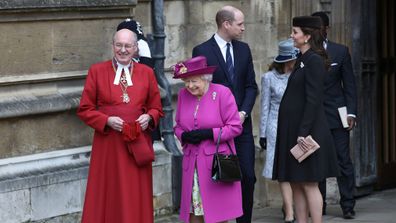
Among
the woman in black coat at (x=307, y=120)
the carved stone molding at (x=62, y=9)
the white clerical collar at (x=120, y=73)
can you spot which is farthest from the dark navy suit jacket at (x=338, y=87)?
A: the white clerical collar at (x=120, y=73)

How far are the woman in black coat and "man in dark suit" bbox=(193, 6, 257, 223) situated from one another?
0.37 meters

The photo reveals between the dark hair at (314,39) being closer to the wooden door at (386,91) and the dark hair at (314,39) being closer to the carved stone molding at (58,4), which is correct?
the carved stone molding at (58,4)

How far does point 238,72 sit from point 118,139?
1.39 meters

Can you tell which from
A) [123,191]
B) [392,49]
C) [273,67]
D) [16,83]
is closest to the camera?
[123,191]

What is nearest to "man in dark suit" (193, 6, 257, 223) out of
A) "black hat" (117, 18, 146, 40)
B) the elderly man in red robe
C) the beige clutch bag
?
"black hat" (117, 18, 146, 40)

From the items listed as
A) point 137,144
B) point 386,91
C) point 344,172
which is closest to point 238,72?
point 137,144

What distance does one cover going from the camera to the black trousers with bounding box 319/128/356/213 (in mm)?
11562

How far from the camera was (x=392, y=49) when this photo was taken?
13.7 metres

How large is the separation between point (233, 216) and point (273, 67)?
2423 millimetres

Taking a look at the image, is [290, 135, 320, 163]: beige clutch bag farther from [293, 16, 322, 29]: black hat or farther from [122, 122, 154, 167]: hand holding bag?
[122, 122, 154, 167]: hand holding bag

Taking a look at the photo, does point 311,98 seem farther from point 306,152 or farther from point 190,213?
point 190,213

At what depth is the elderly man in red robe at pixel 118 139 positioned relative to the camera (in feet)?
30.0

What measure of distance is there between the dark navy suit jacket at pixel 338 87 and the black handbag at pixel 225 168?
2445 millimetres

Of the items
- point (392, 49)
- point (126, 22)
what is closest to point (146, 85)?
point (126, 22)
